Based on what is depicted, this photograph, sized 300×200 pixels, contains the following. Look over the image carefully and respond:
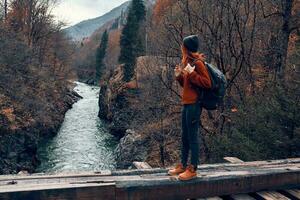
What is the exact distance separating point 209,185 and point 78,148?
22.8 meters

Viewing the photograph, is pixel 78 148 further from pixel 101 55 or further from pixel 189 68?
pixel 101 55

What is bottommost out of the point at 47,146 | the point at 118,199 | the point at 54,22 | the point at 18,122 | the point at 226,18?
the point at 47,146

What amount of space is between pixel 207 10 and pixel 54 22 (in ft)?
94.9

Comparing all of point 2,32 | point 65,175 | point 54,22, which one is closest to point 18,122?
point 2,32

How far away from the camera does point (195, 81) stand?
13.9 feet

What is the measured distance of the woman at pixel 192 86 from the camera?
13.9 ft

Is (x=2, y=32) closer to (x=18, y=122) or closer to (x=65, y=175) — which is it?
(x=18, y=122)

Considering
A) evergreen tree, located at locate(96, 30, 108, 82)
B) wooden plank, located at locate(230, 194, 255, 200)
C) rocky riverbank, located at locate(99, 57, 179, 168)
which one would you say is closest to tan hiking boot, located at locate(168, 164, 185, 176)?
wooden plank, located at locate(230, 194, 255, 200)

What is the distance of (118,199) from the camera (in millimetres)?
3756

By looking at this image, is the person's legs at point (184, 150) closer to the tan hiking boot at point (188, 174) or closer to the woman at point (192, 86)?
the woman at point (192, 86)

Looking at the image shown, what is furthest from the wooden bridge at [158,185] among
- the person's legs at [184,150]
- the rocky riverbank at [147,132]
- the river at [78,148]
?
the river at [78,148]

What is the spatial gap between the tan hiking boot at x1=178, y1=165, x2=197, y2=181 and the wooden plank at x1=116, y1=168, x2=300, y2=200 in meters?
0.06

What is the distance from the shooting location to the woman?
423 cm

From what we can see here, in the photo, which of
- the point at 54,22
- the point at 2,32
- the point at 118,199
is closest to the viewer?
the point at 118,199
